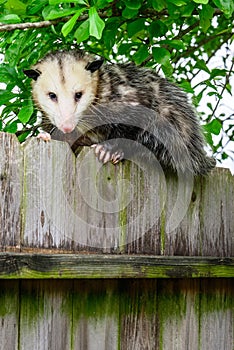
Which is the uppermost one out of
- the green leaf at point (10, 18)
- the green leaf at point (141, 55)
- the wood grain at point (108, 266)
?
the green leaf at point (141, 55)

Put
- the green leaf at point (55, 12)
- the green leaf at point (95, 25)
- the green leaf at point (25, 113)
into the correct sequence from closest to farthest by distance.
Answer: the green leaf at point (95, 25)
the green leaf at point (55, 12)
the green leaf at point (25, 113)

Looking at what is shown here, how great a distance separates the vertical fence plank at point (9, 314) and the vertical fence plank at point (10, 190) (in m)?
0.11

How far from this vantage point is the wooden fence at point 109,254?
1.82 metres

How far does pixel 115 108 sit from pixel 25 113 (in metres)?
0.31

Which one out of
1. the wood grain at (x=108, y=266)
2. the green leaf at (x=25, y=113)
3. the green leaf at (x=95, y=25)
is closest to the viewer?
the wood grain at (x=108, y=266)

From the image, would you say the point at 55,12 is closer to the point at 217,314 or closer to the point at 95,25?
the point at 95,25

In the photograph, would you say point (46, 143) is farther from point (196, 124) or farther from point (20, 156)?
point (196, 124)

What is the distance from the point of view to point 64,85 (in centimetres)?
234

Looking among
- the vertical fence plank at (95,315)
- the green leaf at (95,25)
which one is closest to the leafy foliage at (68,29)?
the green leaf at (95,25)

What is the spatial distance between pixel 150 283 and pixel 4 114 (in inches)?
38.0

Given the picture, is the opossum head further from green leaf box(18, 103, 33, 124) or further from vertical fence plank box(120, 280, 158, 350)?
vertical fence plank box(120, 280, 158, 350)

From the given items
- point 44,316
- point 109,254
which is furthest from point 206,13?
point 44,316

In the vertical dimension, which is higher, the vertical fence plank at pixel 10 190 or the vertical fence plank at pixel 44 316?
the vertical fence plank at pixel 10 190

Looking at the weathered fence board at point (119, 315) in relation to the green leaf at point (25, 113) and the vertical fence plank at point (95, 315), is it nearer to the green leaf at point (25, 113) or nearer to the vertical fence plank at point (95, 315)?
the vertical fence plank at point (95, 315)
